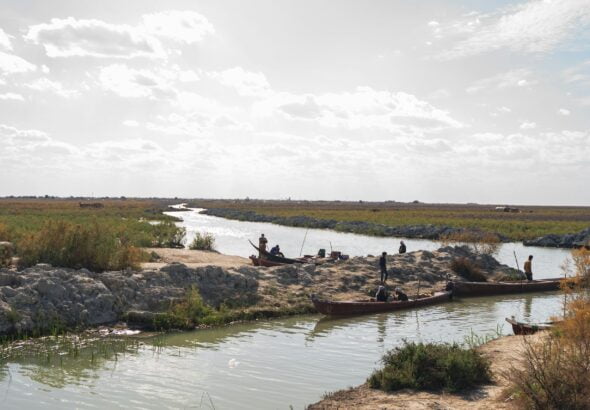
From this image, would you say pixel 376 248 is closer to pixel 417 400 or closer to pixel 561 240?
pixel 561 240

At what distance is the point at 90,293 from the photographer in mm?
17469

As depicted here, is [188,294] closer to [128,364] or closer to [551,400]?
[128,364]

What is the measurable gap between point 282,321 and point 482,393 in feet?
34.0

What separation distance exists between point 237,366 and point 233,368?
0.53ft

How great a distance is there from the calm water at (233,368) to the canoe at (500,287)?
6382 millimetres

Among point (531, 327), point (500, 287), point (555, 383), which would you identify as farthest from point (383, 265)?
point (555, 383)

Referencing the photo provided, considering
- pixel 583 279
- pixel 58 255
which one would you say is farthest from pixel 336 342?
pixel 58 255

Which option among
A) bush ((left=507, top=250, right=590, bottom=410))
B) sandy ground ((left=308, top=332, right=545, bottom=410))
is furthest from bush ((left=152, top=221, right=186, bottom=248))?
bush ((left=507, top=250, right=590, bottom=410))

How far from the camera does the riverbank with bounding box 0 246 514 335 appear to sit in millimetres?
16297

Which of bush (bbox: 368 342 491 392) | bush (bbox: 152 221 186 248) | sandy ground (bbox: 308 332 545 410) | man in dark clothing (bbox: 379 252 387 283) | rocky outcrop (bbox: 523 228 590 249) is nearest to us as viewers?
Result: sandy ground (bbox: 308 332 545 410)

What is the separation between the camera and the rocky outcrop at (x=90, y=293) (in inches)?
629

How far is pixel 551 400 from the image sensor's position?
7.88 metres

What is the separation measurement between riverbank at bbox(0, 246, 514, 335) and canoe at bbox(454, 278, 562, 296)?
4.46ft

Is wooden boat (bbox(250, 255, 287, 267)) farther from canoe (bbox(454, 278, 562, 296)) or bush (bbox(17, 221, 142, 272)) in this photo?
bush (bbox(17, 221, 142, 272))
